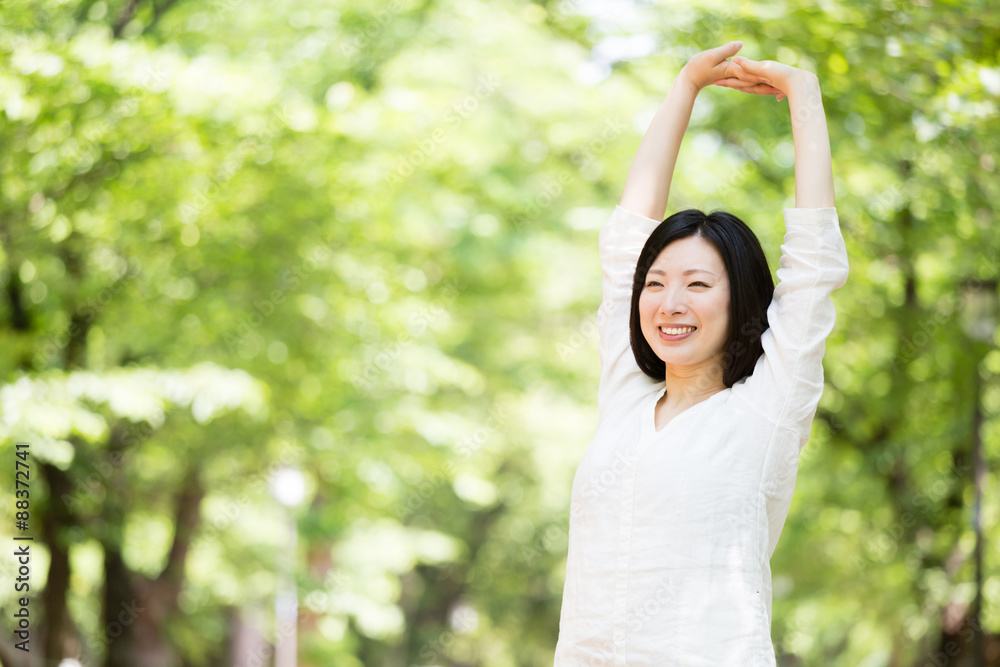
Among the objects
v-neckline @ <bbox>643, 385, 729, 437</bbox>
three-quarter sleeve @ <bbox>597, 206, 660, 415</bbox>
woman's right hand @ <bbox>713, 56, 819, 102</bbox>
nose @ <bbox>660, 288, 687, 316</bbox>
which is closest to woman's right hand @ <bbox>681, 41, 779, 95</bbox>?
woman's right hand @ <bbox>713, 56, 819, 102</bbox>

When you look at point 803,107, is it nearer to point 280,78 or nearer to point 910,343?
point 280,78

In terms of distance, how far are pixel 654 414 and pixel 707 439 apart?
0.20m

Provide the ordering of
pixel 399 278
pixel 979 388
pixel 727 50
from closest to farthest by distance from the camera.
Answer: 1. pixel 727 50
2. pixel 979 388
3. pixel 399 278

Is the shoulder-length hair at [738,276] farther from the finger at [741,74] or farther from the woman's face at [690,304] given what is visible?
the finger at [741,74]

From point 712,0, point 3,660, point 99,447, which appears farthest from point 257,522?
point 712,0

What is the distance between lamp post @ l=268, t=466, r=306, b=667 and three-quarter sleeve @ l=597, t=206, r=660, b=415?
7971 millimetres

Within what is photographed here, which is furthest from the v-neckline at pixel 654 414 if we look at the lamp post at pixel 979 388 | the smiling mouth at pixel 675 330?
the lamp post at pixel 979 388

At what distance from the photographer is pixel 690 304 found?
178cm

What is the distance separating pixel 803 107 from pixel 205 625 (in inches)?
513

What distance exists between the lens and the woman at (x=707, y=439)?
1618 millimetres

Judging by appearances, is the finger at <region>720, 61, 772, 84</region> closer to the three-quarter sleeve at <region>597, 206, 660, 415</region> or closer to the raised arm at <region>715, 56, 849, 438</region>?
the raised arm at <region>715, 56, 849, 438</region>

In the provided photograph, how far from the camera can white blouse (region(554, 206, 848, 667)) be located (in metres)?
1.61

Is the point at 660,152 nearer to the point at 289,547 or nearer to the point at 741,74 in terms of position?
the point at 741,74

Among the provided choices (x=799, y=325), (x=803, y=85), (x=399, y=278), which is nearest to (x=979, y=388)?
(x=399, y=278)
